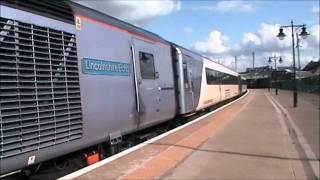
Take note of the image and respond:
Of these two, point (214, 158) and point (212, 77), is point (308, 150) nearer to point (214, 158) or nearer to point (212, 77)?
point (214, 158)

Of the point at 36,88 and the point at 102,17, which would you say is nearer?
the point at 36,88

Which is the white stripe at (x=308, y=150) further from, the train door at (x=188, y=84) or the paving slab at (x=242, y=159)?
the train door at (x=188, y=84)

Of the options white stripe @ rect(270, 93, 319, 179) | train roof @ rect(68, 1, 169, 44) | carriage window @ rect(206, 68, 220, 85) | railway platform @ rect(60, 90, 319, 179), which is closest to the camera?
train roof @ rect(68, 1, 169, 44)

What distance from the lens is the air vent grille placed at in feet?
20.9

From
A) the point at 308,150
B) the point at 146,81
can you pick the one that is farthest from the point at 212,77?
the point at 146,81

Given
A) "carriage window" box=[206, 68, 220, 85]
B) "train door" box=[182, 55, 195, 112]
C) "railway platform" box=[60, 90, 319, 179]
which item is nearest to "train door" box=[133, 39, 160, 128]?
"railway platform" box=[60, 90, 319, 179]

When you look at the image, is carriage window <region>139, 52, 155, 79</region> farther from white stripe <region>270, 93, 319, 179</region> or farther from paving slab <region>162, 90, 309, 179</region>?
white stripe <region>270, 93, 319, 179</region>

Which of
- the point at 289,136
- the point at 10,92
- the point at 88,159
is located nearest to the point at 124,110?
the point at 88,159

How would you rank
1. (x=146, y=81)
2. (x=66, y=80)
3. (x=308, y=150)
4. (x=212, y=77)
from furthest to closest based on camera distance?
1. (x=212, y=77)
2. (x=308, y=150)
3. (x=146, y=81)
4. (x=66, y=80)

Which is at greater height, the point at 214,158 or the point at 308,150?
the point at 214,158

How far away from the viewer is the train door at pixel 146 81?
458 inches

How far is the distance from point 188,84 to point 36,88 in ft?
40.6

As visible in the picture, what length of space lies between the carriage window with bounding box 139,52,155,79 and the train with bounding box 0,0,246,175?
0.02 metres

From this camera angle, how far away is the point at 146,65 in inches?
494
